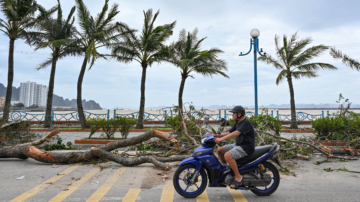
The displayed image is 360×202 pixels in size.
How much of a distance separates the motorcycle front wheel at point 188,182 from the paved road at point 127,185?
0.14 meters

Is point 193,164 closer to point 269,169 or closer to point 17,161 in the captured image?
point 269,169

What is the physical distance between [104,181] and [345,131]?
9.68 metres

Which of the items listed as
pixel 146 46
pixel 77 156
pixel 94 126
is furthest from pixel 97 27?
pixel 77 156

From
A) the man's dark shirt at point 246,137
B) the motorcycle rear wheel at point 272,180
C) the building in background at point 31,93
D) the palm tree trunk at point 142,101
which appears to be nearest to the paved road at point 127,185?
the motorcycle rear wheel at point 272,180

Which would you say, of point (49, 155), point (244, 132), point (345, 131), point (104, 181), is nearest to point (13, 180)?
point (49, 155)

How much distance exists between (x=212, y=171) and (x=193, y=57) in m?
16.3

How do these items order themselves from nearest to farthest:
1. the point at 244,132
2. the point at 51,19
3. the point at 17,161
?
the point at 244,132 < the point at 17,161 < the point at 51,19

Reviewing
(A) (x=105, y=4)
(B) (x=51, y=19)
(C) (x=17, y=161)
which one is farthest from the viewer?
(B) (x=51, y=19)

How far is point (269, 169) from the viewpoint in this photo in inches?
183

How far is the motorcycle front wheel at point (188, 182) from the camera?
14.5 ft

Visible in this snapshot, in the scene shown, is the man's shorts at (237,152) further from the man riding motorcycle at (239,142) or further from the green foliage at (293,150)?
the green foliage at (293,150)

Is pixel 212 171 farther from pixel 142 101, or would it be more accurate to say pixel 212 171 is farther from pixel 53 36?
pixel 53 36

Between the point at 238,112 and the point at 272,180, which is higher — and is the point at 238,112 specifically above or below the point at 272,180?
above

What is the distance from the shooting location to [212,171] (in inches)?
173
